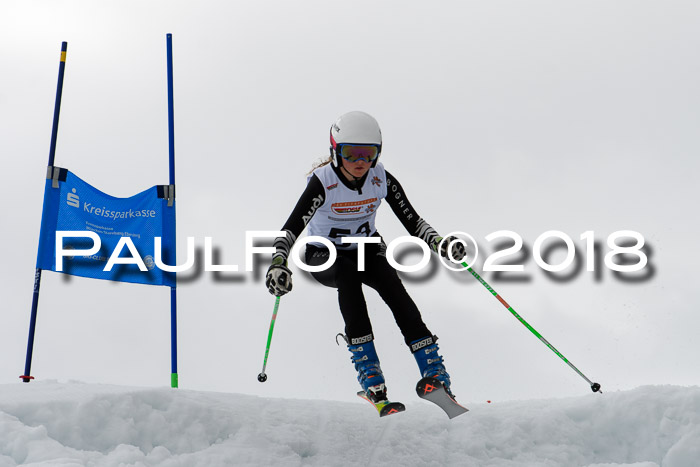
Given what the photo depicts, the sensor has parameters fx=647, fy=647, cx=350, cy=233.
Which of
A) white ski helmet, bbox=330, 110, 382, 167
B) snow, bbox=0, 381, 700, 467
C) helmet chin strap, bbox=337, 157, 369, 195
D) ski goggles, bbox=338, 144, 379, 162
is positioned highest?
white ski helmet, bbox=330, 110, 382, 167

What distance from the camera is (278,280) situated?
5168 mm

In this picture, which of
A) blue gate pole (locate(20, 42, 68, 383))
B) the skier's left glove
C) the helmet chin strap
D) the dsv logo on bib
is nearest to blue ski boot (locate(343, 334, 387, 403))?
the skier's left glove

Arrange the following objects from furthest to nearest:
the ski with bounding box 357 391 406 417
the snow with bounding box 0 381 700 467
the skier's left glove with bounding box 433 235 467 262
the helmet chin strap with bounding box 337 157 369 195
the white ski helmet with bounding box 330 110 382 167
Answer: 1. the skier's left glove with bounding box 433 235 467 262
2. the helmet chin strap with bounding box 337 157 369 195
3. the white ski helmet with bounding box 330 110 382 167
4. the ski with bounding box 357 391 406 417
5. the snow with bounding box 0 381 700 467

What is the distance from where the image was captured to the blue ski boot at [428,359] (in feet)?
17.4

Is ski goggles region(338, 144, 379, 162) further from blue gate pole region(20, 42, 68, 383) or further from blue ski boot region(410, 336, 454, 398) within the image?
blue gate pole region(20, 42, 68, 383)

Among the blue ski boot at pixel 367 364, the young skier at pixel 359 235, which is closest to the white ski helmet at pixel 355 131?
the young skier at pixel 359 235

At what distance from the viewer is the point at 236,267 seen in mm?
7301

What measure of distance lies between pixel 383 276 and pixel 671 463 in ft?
8.61

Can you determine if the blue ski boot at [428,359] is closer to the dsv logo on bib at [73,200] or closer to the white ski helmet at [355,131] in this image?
the white ski helmet at [355,131]

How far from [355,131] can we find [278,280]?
143 centimetres

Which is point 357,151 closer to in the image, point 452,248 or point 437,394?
point 452,248

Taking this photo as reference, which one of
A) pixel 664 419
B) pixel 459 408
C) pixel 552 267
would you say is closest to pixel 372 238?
pixel 459 408

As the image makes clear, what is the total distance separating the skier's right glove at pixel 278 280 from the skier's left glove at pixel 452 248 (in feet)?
4.89

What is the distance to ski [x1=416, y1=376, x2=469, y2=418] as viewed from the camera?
16.3 feet
